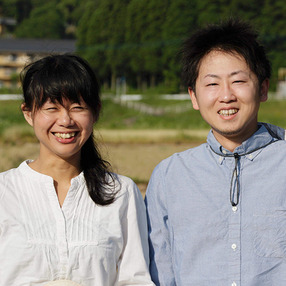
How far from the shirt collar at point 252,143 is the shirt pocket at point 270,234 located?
0.26m

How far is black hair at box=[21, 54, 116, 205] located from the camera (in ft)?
6.97

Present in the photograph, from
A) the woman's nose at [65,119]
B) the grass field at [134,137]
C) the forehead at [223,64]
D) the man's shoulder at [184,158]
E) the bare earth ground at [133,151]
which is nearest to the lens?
the woman's nose at [65,119]

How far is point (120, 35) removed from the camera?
1407 inches

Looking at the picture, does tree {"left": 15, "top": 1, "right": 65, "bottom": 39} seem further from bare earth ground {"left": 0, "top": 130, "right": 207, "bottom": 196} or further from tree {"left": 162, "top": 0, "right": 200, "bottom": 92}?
bare earth ground {"left": 0, "top": 130, "right": 207, "bottom": 196}

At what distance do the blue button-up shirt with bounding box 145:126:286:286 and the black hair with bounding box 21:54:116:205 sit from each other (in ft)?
0.92

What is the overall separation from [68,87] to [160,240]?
772 mm

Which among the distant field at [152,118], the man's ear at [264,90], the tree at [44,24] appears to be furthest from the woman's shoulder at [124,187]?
the tree at [44,24]

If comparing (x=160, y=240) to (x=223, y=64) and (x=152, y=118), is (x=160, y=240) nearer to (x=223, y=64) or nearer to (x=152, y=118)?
(x=223, y=64)

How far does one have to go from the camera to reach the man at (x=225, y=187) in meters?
Answer: 2.09

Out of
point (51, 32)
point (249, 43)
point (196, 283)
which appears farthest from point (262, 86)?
point (51, 32)

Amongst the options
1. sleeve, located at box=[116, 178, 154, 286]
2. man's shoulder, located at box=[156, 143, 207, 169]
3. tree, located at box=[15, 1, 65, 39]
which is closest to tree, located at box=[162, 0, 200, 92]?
tree, located at box=[15, 1, 65, 39]

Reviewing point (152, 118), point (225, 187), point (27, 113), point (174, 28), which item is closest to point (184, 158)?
point (225, 187)

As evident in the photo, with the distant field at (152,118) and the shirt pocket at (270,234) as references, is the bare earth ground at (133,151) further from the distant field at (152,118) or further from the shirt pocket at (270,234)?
the shirt pocket at (270,234)

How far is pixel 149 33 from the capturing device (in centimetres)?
3338
